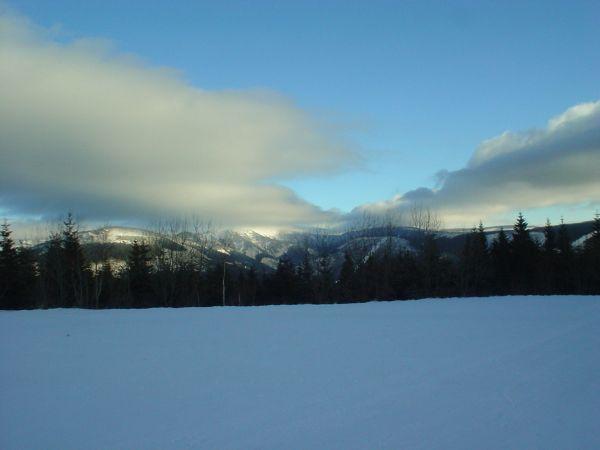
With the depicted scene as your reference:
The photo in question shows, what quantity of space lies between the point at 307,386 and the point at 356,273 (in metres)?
37.2

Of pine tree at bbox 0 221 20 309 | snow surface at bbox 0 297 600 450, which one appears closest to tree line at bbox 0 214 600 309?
pine tree at bbox 0 221 20 309

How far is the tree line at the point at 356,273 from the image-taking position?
127 ft

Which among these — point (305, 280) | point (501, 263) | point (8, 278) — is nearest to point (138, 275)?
point (8, 278)

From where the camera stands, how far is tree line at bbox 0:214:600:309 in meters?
38.7

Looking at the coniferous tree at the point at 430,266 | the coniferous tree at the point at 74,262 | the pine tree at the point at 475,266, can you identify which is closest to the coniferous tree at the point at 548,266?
the pine tree at the point at 475,266

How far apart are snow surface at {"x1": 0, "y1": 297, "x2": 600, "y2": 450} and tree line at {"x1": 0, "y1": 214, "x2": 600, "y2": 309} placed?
2669 centimetres

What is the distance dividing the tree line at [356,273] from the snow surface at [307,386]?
2669 cm

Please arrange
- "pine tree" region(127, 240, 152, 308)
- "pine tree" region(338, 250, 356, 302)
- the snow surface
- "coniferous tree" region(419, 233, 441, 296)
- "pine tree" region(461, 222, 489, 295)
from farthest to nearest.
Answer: "pine tree" region(127, 240, 152, 308), "pine tree" region(338, 250, 356, 302), "pine tree" region(461, 222, 489, 295), "coniferous tree" region(419, 233, 441, 296), the snow surface

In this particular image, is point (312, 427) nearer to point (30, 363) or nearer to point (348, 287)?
point (30, 363)

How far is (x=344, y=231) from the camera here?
53.9 m

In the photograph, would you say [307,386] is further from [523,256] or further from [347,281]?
[523,256]

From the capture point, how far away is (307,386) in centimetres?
742

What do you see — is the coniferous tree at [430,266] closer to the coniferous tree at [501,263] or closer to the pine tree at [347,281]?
the coniferous tree at [501,263]

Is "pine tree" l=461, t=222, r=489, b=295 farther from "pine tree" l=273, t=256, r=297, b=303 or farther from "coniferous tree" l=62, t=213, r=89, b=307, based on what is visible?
"coniferous tree" l=62, t=213, r=89, b=307
